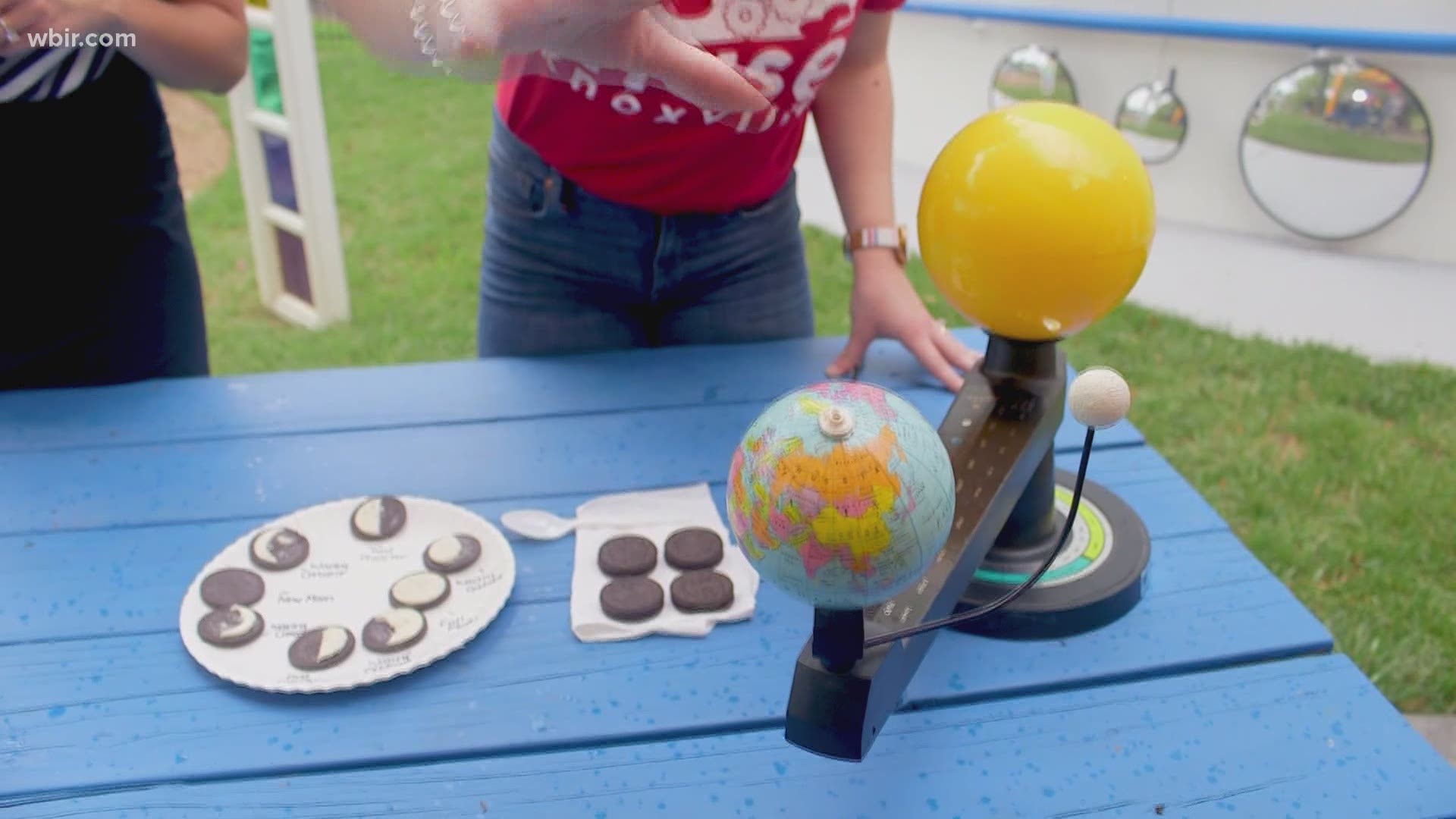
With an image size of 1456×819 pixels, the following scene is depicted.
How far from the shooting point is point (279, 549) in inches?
34.7

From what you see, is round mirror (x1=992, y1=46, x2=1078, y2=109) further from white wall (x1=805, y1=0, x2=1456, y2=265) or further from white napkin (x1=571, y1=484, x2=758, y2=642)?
white napkin (x1=571, y1=484, x2=758, y2=642)

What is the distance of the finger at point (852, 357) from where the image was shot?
3.88ft

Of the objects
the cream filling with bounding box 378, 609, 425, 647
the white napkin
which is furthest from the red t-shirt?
the cream filling with bounding box 378, 609, 425, 647

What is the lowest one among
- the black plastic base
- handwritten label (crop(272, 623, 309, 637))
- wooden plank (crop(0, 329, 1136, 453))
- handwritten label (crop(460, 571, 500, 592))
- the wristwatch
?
wooden plank (crop(0, 329, 1136, 453))

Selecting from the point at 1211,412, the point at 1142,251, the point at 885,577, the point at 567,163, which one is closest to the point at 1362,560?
the point at 1211,412

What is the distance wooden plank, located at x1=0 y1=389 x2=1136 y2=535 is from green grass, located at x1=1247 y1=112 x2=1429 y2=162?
1.93m

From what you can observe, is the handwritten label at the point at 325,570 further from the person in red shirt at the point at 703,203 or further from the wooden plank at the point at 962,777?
→ the person in red shirt at the point at 703,203

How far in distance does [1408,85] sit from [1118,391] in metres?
2.45

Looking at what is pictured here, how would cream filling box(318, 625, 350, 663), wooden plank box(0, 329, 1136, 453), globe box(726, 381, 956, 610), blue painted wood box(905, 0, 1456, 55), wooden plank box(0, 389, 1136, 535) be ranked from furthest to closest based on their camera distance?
1. blue painted wood box(905, 0, 1456, 55)
2. wooden plank box(0, 329, 1136, 453)
3. wooden plank box(0, 389, 1136, 535)
4. cream filling box(318, 625, 350, 663)
5. globe box(726, 381, 956, 610)

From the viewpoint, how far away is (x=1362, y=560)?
1.87 meters

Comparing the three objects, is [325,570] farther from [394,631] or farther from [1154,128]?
[1154,128]

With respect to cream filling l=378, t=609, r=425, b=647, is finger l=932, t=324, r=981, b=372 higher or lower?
lower

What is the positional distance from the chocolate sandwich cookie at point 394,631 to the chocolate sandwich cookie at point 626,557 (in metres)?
0.14

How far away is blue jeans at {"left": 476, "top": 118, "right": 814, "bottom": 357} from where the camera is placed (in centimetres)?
117
